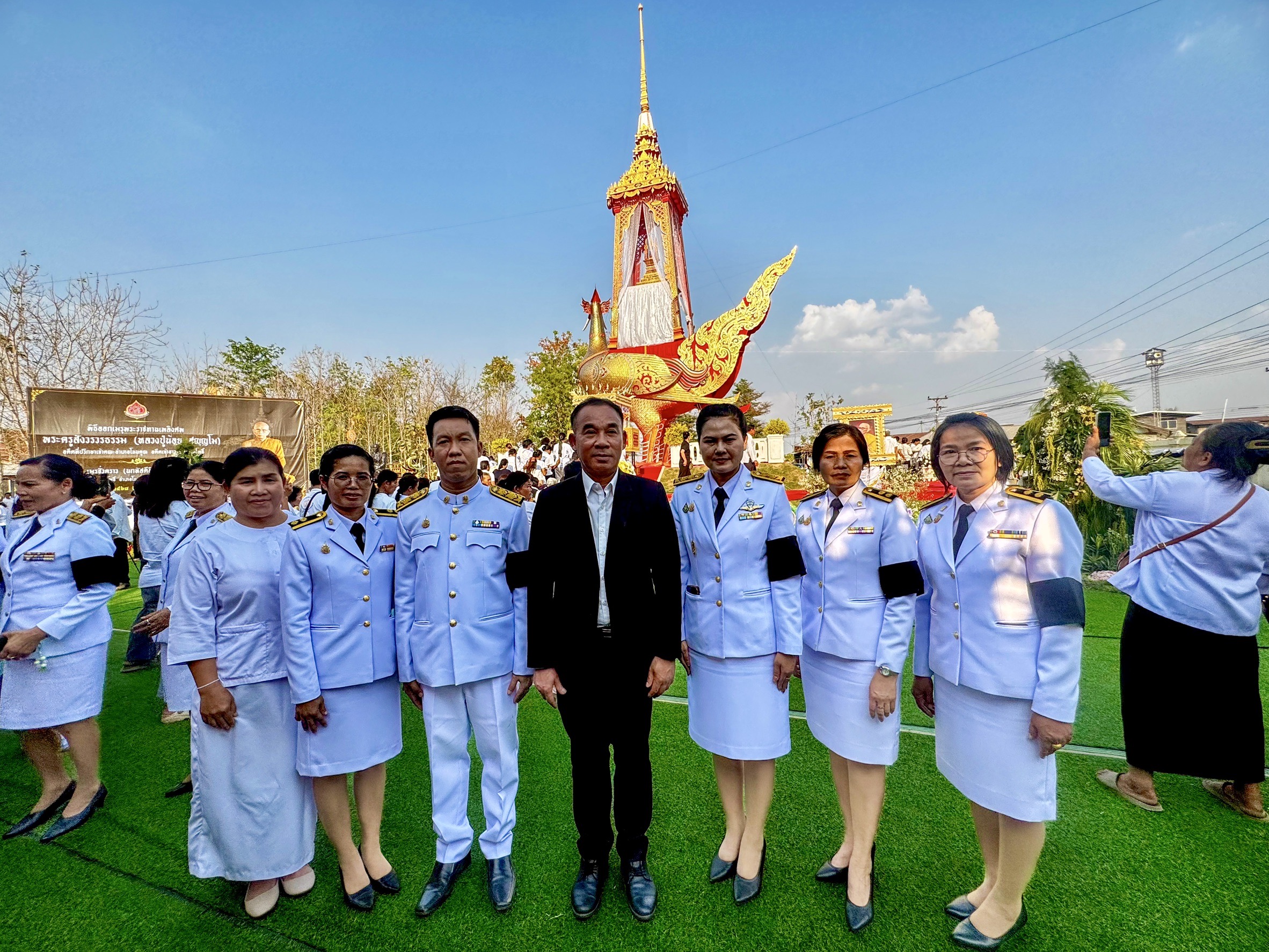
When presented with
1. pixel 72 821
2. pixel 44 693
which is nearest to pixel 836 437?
pixel 44 693

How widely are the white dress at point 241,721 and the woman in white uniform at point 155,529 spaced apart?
2480 millimetres

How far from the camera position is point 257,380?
22766mm

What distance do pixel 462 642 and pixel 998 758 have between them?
1902mm

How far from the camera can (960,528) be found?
1.91m

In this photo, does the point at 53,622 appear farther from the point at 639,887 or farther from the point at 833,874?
the point at 833,874

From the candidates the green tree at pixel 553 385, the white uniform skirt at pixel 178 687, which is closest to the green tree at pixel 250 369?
the green tree at pixel 553 385

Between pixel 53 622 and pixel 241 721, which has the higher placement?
pixel 53 622

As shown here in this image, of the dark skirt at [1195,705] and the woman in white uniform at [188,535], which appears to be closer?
the dark skirt at [1195,705]

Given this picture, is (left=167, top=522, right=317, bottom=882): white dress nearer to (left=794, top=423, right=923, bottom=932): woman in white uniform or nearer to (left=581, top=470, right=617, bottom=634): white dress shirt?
(left=581, top=470, right=617, bottom=634): white dress shirt

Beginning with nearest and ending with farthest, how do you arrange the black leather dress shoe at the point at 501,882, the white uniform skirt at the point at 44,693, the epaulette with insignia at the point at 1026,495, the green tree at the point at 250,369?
the epaulette with insignia at the point at 1026,495
the black leather dress shoe at the point at 501,882
the white uniform skirt at the point at 44,693
the green tree at the point at 250,369

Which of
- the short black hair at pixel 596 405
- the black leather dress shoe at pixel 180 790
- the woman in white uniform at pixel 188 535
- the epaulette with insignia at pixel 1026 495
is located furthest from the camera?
the woman in white uniform at pixel 188 535

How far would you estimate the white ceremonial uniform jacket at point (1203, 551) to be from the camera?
8.16ft

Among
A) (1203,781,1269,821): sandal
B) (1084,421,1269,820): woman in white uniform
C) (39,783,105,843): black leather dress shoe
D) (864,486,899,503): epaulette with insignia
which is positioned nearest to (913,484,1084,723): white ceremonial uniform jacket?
(864,486,899,503): epaulette with insignia

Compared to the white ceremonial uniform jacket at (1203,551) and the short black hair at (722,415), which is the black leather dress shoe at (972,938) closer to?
the white ceremonial uniform jacket at (1203,551)
